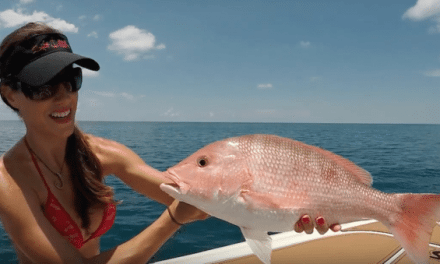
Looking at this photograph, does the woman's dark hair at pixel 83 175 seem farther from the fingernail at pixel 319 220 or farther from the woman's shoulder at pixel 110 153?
the fingernail at pixel 319 220

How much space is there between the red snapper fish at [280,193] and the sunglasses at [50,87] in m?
0.88

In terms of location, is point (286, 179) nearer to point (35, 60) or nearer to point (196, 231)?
point (35, 60)

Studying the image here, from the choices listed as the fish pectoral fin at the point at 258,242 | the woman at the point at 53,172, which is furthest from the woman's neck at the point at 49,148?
the fish pectoral fin at the point at 258,242

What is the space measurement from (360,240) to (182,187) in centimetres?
274

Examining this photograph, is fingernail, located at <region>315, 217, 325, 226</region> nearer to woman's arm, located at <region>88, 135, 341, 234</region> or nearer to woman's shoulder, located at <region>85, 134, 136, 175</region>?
woman's arm, located at <region>88, 135, 341, 234</region>

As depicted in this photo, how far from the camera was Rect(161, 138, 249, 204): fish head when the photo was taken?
150cm

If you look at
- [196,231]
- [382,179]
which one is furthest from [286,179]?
[382,179]

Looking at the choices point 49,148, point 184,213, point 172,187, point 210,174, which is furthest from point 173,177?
point 49,148

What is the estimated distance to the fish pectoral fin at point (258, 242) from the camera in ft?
5.14

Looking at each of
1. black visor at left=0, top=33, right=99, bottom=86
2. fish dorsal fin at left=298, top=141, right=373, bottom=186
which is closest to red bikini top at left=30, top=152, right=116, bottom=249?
black visor at left=0, top=33, right=99, bottom=86

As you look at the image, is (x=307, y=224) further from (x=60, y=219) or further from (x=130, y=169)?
(x=60, y=219)

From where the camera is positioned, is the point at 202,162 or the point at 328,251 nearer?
the point at 202,162

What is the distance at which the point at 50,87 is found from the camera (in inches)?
71.0

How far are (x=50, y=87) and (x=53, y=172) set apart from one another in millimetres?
682
